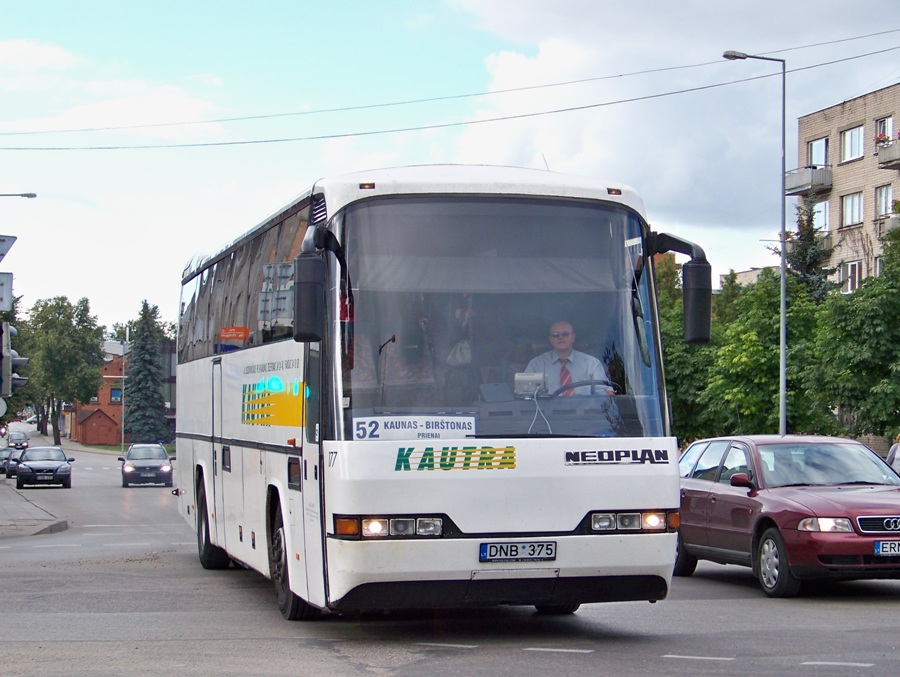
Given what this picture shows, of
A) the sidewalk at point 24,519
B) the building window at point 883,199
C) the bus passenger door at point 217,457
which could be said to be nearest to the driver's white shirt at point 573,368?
the bus passenger door at point 217,457

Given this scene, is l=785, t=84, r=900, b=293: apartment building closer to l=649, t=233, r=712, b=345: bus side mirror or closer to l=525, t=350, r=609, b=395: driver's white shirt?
l=649, t=233, r=712, b=345: bus side mirror

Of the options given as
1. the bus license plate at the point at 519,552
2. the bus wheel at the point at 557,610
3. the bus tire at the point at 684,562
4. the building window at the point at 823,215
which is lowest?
the bus tire at the point at 684,562

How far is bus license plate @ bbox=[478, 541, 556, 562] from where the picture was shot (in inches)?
361

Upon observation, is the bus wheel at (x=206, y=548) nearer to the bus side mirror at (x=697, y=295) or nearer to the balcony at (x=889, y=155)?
the bus side mirror at (x=697, y=295)


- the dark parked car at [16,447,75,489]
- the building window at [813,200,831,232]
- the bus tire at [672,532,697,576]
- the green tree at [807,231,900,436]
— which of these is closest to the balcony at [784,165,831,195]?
the building window at [813,200,831,232]

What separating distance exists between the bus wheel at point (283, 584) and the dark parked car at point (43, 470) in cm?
3751

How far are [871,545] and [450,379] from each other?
17.3ft

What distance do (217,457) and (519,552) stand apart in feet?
19.9

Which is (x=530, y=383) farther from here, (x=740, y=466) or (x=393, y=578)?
(x=740, y=466)

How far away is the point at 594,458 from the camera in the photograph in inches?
368

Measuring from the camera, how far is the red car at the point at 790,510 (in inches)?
Result: 504

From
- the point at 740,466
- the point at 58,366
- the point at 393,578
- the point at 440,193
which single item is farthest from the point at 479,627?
the point at 58,366

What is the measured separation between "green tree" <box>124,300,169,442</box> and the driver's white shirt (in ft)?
360

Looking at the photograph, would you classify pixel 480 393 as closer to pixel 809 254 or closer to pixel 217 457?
pixel 217 457
